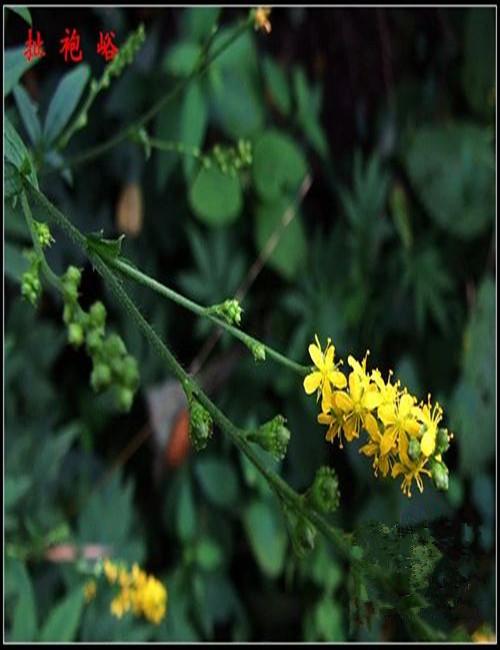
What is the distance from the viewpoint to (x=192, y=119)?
4.41ft

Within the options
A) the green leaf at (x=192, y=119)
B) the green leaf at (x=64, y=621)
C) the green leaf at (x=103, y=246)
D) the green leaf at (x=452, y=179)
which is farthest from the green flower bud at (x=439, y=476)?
the green leaf at (x=452, y=179)

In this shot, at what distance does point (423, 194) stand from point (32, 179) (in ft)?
3.80

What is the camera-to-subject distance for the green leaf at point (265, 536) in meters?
1.49

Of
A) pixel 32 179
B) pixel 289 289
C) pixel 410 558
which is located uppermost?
pixel 289 289

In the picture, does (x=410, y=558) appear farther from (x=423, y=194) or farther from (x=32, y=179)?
(x=423, y=194)

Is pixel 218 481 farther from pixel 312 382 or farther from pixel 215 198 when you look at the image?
pixel 312 382

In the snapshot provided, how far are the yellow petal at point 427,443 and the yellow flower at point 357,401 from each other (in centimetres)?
4

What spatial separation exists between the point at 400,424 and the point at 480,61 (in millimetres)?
1273

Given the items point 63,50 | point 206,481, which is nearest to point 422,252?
point 206,481

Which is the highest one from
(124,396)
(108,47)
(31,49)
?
(108,47)

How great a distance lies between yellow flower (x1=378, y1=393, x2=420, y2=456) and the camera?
23.8 inches

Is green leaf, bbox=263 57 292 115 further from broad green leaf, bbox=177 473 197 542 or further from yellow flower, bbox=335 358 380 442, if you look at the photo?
yellow flower, bbox=335 358 380 442

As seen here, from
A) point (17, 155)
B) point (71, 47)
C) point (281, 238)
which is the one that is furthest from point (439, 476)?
point (281, 238)

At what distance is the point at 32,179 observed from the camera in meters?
0.69
